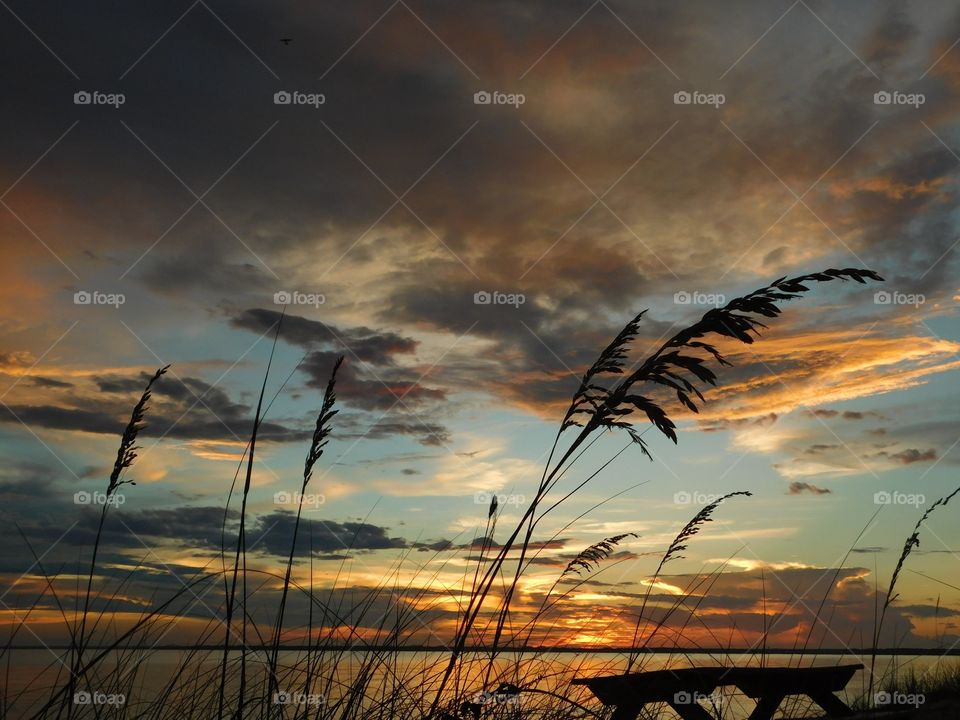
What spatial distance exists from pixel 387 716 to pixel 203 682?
1115 millimetres

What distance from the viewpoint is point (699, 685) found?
3.96m

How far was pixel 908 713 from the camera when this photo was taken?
1.98m

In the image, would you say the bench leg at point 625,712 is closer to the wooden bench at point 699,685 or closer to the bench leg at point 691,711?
the wooden bench at point 699,685

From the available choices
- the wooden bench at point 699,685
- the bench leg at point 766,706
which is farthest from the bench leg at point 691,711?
the bench leg at point 766,706

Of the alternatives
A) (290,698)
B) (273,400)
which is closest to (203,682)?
(290,698)

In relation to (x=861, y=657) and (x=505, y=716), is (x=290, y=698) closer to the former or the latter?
(x=505, y=716)

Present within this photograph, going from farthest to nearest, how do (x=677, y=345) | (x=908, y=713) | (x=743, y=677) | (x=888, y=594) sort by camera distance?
(x=743, y=677) → (x=888, y=594) → (x=677, y=345) → (x=908, y=713)

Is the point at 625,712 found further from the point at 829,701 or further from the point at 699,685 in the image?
the point at 829,701

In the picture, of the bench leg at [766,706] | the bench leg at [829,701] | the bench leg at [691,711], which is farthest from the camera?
the bench leg at [829,701]

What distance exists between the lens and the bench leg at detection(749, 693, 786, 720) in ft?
18.7

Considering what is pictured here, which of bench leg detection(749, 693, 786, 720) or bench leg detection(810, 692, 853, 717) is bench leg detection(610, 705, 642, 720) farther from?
bench leg detection(810, 692, 853, 717)

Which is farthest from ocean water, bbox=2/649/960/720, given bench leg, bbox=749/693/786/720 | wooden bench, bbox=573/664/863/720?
bench leg, bbox=749/693/786/720

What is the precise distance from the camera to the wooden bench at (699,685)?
3881 millimetres

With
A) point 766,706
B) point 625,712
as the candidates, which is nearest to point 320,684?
point 625,712
